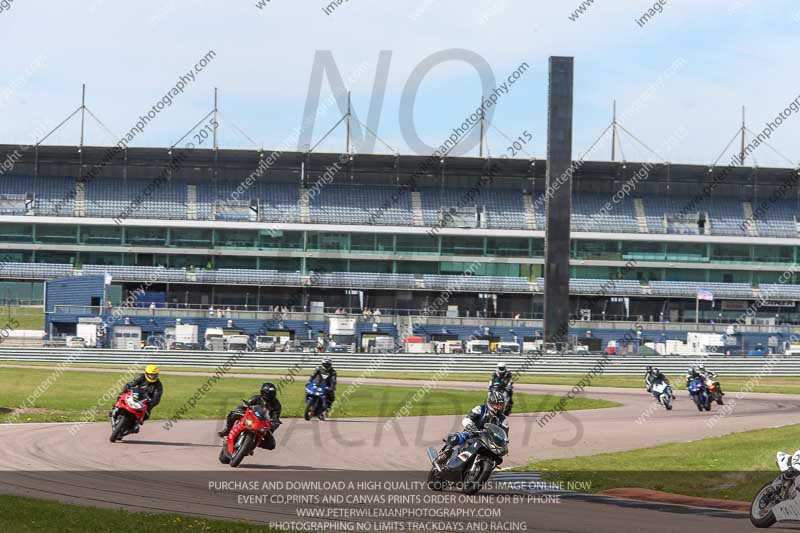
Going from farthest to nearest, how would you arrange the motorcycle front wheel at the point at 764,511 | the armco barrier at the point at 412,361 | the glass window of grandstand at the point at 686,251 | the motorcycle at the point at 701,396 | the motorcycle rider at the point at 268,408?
1. the glass window of grandstand at the point at 686,251
2. the armco barrier at the point at 412,361
3. the motorcycle at the point at 701,396
4. the motorcycle rider at the point at 268,408
5. the motorcycle front wheel at the point at 764,511

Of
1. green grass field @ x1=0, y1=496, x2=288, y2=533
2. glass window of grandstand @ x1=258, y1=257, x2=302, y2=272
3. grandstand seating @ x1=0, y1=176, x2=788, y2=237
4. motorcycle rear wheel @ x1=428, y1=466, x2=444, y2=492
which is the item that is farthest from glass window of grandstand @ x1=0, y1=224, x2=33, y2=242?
green grass field @ x1=0, y1=496, x2=288, y2=533

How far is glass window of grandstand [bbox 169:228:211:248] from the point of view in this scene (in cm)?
9200

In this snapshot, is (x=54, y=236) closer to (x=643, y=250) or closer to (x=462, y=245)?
(x=462, y=245)

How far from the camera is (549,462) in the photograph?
22.5 metres

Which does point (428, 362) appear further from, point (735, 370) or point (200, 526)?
point (200, 526)

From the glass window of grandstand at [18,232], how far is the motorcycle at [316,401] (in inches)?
2639

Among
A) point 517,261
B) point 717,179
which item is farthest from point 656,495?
point 717,179

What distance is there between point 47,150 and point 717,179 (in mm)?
57309

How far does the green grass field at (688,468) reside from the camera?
18984 millimetres

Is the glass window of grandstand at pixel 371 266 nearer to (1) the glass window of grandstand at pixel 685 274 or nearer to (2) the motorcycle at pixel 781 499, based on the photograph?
(1) the glass window of grandstand at pixel 685 274

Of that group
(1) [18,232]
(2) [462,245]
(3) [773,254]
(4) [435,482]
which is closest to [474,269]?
(2) [462,245]

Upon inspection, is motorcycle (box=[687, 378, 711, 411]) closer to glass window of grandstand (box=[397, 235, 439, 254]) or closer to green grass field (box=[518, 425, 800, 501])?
green grass field (box=[518, 425, 800, 501])

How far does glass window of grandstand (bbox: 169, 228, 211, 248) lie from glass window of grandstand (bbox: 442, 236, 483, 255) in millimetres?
19644

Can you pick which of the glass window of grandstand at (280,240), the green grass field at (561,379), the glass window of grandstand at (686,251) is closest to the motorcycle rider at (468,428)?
the green grass field at (561,379)
